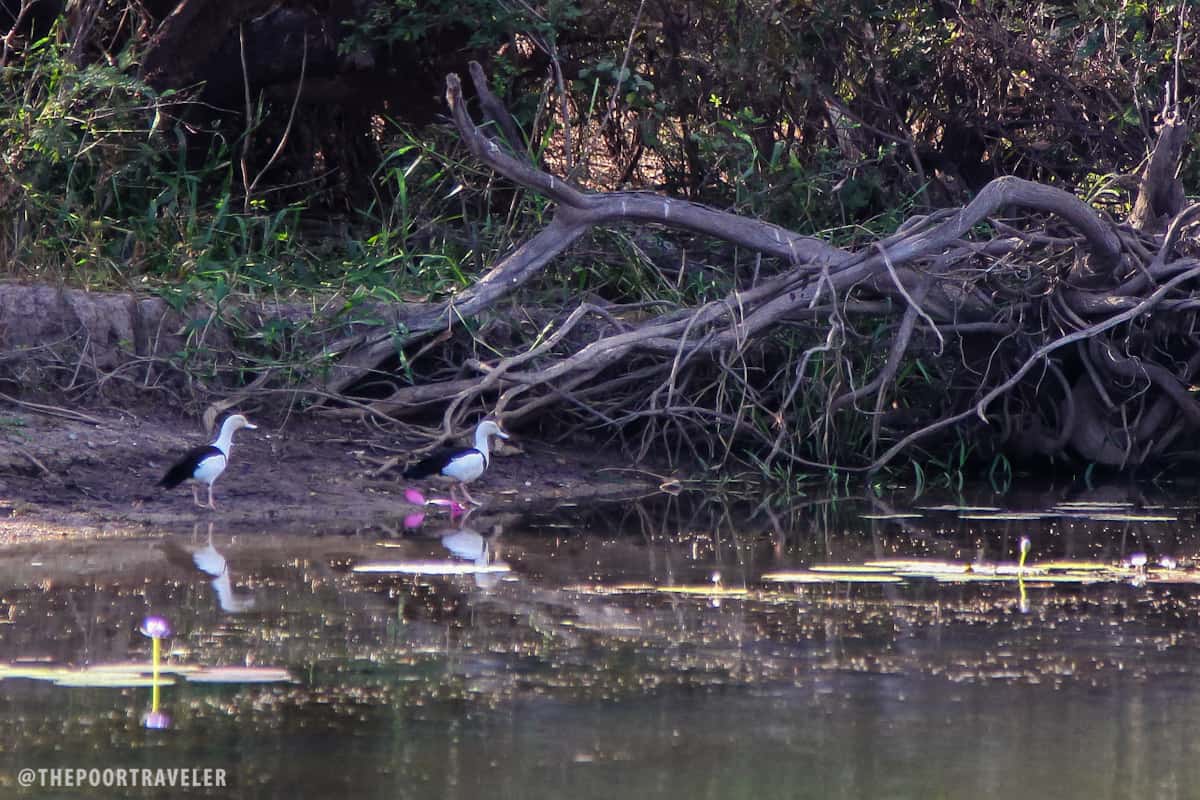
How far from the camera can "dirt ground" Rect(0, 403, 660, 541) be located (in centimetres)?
713

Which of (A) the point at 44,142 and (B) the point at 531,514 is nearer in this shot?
(B) the point at 531,514

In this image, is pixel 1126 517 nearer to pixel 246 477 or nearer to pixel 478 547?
pixel 478 547

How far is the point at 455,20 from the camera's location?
33.4 ft

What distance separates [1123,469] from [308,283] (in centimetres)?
480

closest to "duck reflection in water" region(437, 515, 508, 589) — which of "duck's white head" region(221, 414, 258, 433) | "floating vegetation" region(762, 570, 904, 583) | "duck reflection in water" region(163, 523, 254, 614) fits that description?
"duck reflection in water" region(163, 523, 254, 614)

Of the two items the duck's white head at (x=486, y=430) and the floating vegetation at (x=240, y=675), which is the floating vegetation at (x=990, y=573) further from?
the duck's white head at (x=486, y=430)

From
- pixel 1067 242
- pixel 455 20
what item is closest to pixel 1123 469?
pixel 1067 242

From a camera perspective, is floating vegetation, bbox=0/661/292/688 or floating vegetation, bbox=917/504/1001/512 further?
floating vegetation, bbox=917/504/1001/512

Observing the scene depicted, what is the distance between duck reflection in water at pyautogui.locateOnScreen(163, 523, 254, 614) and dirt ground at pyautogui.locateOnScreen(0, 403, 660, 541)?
453mm

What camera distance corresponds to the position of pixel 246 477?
7824mm

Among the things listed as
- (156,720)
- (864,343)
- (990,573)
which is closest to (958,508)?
(864,343)

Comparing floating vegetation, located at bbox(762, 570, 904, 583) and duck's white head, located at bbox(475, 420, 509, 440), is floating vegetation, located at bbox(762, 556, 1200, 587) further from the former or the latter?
duck's white head, located at bbox(475, 420, 509, 440)

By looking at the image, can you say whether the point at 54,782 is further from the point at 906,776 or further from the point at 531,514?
the point at 531,514

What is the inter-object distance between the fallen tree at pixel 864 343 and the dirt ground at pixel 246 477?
28cm
